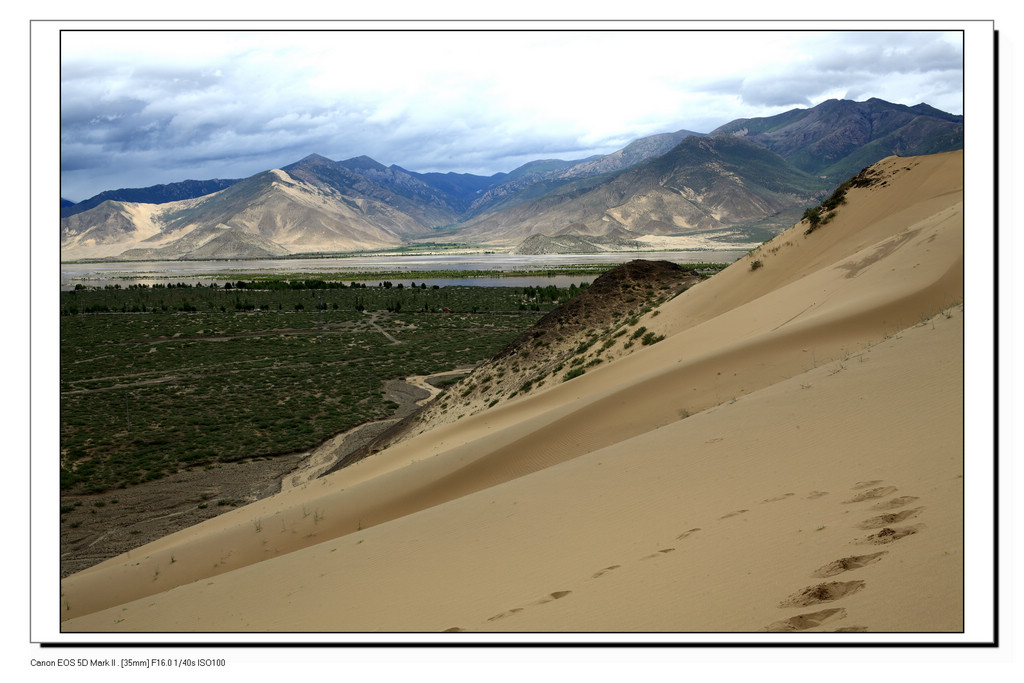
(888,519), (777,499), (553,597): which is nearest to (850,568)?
(888,519)

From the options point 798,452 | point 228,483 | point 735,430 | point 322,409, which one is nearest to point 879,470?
point 798,452

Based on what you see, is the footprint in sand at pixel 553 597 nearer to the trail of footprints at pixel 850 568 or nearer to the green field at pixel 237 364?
the trail of footprints at pixel 850 568

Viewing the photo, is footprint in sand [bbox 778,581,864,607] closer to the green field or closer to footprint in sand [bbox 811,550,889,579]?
footprint in sand [bbox 811,550,889,579]

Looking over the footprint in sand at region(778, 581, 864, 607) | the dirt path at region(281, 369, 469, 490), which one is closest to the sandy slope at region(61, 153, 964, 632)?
the footprint in sand at region(778, 581, 864, 607)

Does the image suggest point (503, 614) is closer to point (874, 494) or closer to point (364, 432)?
point (874, 494)

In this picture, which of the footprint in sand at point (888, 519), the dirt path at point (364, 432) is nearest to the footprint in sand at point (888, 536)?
the footprint in sand at point (888, 519)
